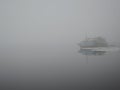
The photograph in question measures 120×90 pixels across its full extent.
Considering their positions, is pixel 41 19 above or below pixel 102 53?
above

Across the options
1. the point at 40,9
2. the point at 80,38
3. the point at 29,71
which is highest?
the point at 40,9

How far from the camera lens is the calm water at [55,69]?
1.35 m

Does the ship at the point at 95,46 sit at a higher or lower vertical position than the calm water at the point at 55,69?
higher

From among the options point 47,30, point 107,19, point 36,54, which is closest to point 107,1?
point 107,19

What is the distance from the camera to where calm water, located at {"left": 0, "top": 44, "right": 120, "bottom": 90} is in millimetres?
1347

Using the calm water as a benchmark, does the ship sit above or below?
above

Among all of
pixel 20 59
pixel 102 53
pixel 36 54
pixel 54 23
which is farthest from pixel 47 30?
pixel 102 53

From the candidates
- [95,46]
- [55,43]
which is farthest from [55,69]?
[95,46]

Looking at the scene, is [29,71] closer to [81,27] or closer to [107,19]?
[81,27]

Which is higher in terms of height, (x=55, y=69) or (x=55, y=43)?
(x=55, y=43)

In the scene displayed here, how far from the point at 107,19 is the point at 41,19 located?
55 centimetres

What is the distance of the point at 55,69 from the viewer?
137 cm

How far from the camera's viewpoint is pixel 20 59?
135 centimetres

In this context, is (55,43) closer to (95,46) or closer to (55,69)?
(55,69)
